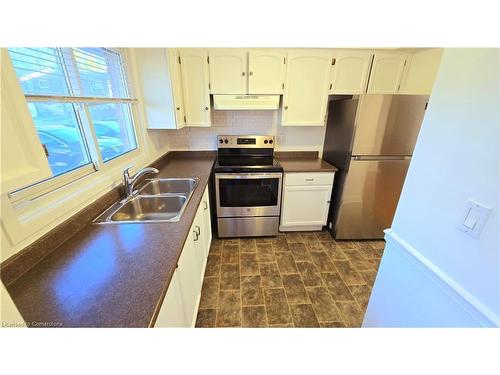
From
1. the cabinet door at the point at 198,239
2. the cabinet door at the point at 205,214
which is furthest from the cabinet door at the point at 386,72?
the cabinet door at the point at 198,239

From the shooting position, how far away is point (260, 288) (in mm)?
1776

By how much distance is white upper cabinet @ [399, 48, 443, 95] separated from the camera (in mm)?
2077

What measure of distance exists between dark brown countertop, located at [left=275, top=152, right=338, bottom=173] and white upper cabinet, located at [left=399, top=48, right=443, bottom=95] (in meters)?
1.19

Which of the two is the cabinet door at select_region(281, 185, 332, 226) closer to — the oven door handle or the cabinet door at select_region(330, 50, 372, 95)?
the oven door handle

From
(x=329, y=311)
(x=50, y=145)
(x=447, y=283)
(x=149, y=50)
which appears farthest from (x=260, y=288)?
(x=149, y=50)

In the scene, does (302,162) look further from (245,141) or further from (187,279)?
(187,279)

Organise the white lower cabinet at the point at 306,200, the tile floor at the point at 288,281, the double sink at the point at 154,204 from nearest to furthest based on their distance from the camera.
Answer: the double sink at the point at 154,204
the tile floor at the point at 288,281
the white lower cabinet at the point at 306,200

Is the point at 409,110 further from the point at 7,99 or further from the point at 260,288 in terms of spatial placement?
the point at 7,99

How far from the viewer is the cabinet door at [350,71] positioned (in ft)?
7.03

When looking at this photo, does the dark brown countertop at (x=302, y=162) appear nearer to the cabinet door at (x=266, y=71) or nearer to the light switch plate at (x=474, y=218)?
the cabinet door at (x=266, y=71)

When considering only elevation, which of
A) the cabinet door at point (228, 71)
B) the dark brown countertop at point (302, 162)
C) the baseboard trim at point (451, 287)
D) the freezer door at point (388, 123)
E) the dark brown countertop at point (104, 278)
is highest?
the cabinet door at point (228, 71)

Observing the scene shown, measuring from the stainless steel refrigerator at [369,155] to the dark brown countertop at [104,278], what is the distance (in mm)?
1843

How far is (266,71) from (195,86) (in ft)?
2.63
